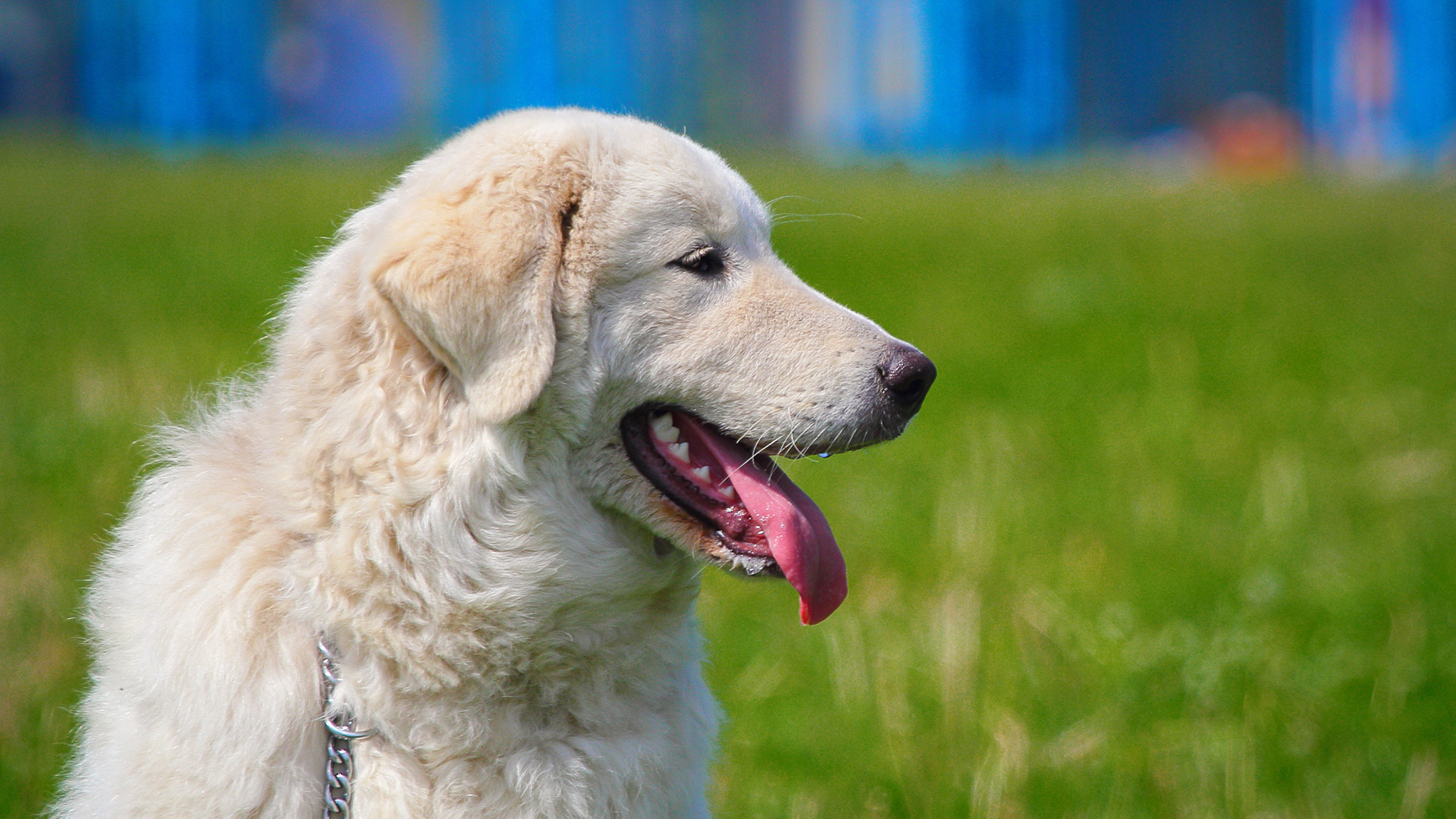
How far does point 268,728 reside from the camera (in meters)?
2.48

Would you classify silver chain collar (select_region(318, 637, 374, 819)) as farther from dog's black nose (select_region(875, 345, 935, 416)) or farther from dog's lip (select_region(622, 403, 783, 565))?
dog's black nose (select_region(875, 345, 935, 416))

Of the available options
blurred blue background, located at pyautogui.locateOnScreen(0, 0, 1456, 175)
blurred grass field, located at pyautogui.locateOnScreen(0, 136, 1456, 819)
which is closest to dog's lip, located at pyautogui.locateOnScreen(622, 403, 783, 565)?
blurred grass field, located at pyautogui.locateOnScreen(0, 136, 1456, 819)

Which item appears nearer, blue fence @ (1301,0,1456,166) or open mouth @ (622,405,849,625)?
open mouth @ (622,405,849,625)

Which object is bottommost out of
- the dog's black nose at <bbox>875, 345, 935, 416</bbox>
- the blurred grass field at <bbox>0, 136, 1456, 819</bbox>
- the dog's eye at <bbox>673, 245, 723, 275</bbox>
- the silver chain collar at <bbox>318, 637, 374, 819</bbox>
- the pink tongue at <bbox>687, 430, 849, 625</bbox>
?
the blurred grass field at <bbox>0, 136, 1456, 819</bbox>

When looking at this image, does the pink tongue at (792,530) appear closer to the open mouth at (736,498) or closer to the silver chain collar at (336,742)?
the open mouth at (736,498)

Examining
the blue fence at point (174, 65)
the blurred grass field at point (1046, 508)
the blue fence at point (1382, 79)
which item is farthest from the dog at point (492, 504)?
the blue fence at point (1382, 79)

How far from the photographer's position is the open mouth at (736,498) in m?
2.67

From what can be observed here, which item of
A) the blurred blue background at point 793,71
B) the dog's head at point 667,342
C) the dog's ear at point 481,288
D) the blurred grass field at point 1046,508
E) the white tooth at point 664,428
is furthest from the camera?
the blurred blue background at point 793,71

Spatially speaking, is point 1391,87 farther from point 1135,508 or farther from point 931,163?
point 1135,508

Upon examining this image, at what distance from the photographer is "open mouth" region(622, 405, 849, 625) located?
2.67 metres

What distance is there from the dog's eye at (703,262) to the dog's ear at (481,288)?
1.00 ft

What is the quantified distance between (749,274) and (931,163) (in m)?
17.3

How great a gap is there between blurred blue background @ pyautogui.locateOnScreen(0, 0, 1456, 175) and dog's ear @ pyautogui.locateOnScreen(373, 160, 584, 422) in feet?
62.9

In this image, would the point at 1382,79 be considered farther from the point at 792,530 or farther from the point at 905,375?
the point at 792,530
